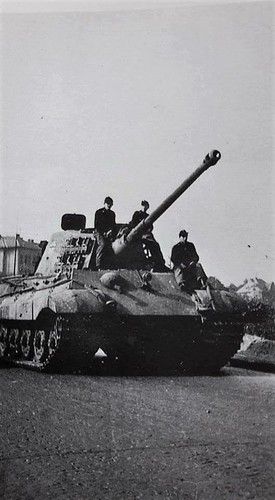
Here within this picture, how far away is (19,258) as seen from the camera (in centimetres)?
1453

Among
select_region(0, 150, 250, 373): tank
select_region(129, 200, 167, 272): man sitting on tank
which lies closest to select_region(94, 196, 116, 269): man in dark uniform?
select_region(0, 150, 250, 373): tank

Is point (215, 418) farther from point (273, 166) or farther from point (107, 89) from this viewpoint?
point (107, 89)

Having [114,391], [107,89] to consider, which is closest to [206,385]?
[114,391]

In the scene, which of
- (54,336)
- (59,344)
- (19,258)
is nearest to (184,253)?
(54,336)

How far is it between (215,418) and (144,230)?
5.02 m

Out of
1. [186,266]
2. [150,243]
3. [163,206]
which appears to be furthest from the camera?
[150,243]

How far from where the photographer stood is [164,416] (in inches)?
A: 234

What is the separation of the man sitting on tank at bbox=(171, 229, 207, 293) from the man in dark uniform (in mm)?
1137

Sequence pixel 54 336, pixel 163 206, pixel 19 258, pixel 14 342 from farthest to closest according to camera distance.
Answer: pixel 19 258 → pixel 14 342 → pixel 163 206 → pixel 54 336

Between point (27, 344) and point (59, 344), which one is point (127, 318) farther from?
point (27, 344)

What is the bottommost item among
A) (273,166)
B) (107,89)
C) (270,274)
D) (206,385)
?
(206,385)

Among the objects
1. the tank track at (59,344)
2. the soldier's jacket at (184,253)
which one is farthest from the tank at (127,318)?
the soldier's jacket at (184,253)

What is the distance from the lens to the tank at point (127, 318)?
9164 millimetres

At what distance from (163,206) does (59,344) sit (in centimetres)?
272
